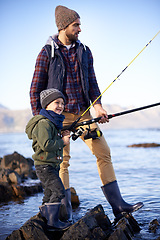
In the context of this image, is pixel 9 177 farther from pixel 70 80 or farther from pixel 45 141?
pixel 45 141

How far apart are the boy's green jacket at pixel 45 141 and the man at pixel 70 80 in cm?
48

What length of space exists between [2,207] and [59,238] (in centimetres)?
208

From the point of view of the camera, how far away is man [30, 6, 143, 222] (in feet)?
11.4

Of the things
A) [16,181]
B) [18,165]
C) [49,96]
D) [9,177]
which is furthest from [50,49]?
[18,165]

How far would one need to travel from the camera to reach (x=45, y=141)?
291 cm

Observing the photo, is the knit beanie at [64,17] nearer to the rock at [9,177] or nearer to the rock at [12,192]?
the rock at [12,192]

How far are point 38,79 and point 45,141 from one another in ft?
3.16

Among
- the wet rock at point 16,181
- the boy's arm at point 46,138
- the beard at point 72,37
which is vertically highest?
the beard at point 72,37

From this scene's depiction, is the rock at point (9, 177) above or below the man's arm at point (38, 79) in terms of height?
below

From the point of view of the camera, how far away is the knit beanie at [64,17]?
342 cm

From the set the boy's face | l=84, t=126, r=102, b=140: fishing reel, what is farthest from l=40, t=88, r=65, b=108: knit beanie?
l=84, t=126, r=102, b=140: fishing reel

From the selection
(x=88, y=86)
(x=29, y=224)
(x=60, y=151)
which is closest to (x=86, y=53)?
(x=88, y=86)

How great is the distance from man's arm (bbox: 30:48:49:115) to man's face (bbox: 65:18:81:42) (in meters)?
0.36

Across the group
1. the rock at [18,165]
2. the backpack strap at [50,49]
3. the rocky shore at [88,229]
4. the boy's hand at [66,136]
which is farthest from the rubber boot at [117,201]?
the rock at [18,165]
